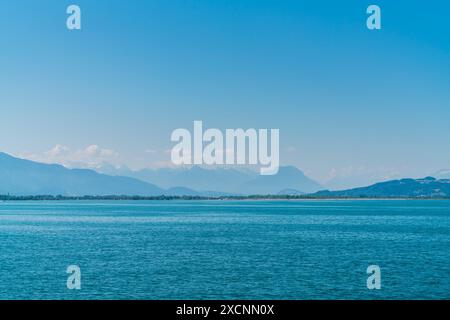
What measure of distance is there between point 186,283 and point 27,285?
47.9 ft

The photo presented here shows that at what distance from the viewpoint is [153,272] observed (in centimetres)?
5422

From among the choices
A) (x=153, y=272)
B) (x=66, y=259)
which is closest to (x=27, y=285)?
(x=153, y=272)
